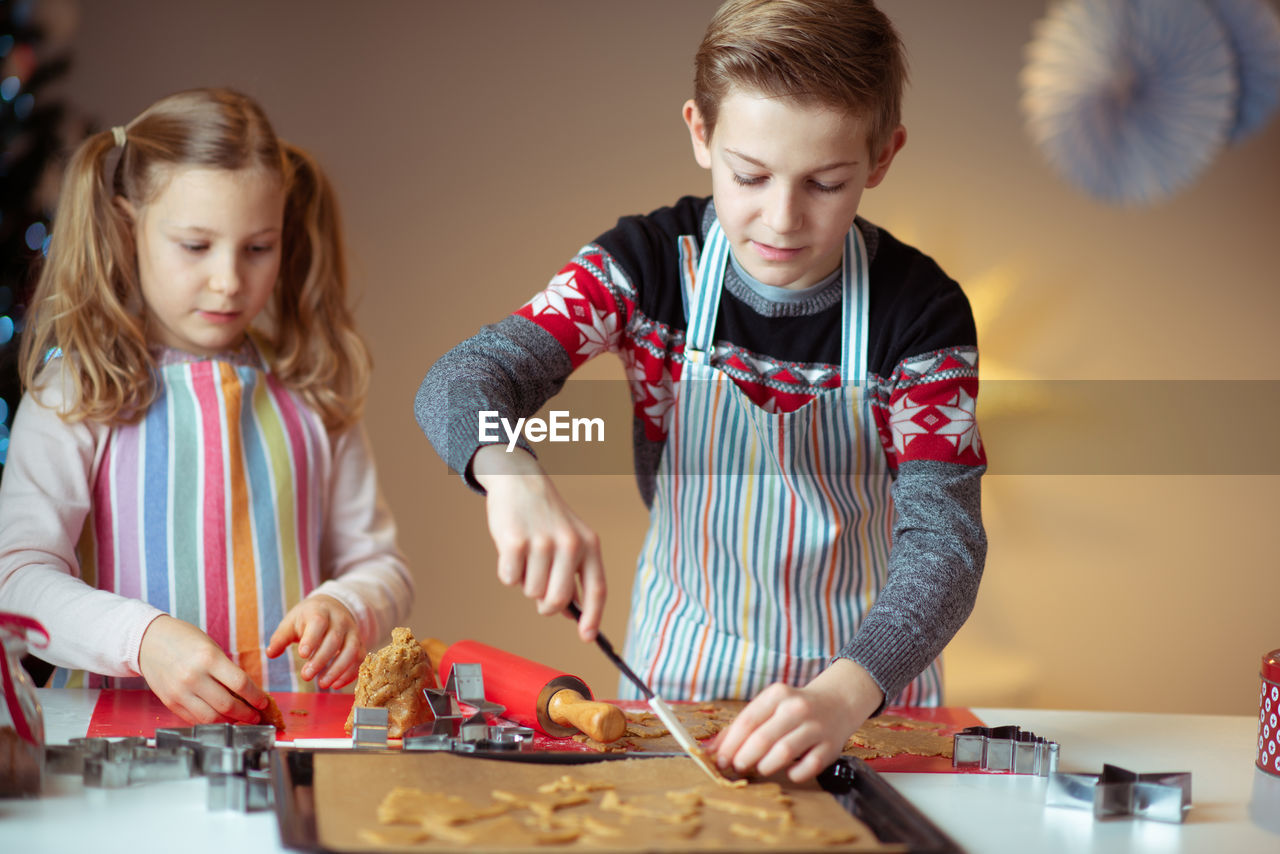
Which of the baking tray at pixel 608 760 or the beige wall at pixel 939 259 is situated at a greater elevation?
the beige wall at pixel 939 259

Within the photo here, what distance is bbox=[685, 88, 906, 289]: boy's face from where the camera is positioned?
0.92 m

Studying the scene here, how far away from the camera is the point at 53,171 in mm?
2035

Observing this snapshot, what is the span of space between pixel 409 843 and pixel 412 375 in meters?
2.34

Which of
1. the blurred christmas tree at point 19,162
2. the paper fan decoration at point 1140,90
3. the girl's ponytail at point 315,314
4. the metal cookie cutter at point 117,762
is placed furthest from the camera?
the blurred christmas tree at point 19,162

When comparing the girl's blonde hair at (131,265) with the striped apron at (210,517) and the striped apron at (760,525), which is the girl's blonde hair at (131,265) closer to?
the striped apron at (210,517)

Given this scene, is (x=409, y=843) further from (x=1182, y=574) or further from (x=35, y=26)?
(x=1182, y=574)

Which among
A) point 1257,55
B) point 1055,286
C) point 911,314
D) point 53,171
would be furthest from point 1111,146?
point 53,171

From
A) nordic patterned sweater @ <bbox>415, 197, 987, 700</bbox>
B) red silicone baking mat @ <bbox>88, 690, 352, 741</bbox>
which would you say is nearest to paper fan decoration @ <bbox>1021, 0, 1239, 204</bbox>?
nordic patterned sweater @ <bbox>415, 197, 987, 700</bbox>

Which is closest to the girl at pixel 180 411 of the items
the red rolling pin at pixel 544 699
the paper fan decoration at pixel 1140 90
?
the red rolling pin at pixel 544 699

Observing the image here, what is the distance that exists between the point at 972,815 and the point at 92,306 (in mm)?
1042

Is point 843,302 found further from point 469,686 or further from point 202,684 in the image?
point 202,684

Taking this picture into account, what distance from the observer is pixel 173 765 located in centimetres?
80

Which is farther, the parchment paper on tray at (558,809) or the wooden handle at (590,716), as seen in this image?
the wooden handle at (590,716)

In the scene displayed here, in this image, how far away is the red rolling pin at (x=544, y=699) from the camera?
2.89 feet
